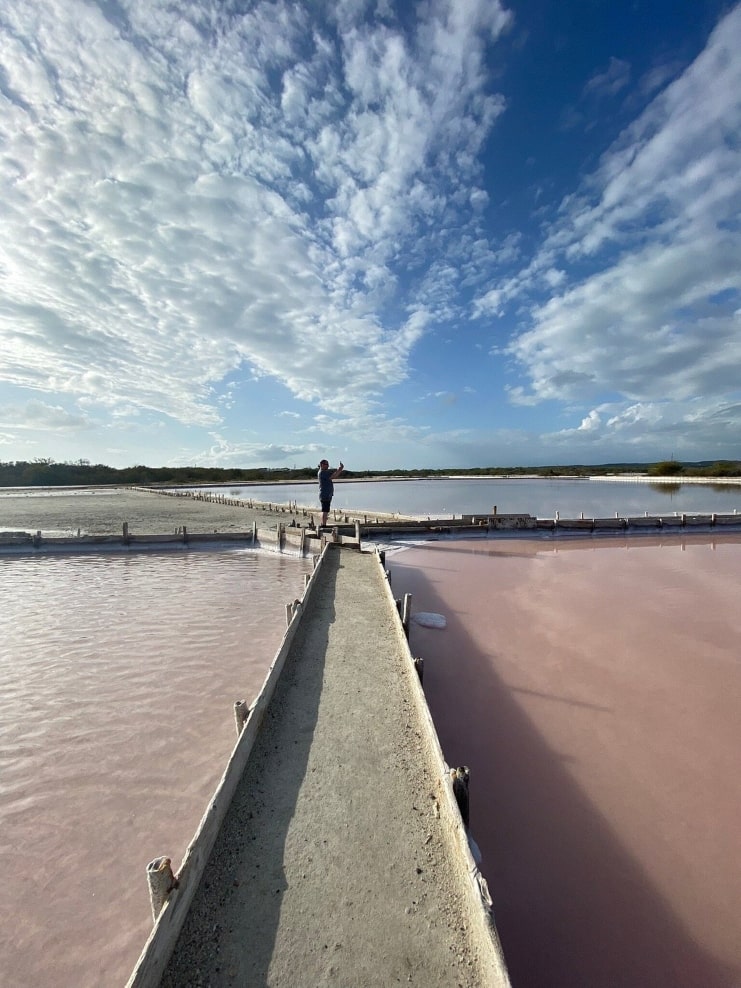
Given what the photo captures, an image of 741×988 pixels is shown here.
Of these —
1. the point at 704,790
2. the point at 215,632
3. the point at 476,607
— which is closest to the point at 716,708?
the point at 704,790

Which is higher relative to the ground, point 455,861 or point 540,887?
point 455,861

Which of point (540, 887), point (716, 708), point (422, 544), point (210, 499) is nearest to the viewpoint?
point (540, 887)

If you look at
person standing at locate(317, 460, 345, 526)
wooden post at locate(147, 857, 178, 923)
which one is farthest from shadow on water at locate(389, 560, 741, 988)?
person standing at locate(317, 460, 345, 526)

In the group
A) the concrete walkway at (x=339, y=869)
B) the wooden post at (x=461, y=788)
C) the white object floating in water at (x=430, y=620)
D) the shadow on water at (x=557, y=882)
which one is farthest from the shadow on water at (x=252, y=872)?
the white object floating in water at (x=430, y=620)

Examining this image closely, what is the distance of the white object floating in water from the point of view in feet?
29.5

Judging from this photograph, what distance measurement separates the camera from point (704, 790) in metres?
4.43

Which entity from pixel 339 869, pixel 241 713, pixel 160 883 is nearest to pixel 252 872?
pixel 339 869

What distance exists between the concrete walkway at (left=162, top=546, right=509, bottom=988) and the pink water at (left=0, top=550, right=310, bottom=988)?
1019mm

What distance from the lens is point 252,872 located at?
286 centimetres

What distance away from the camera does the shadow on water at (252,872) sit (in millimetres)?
2316

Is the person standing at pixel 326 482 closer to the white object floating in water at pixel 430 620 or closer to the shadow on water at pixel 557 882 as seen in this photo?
the white object floating in water at pixel 430 620

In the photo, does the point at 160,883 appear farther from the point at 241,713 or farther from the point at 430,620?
the point at 430,620

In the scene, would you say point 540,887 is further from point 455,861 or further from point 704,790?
point 704,790

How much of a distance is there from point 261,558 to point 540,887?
14.3 m
